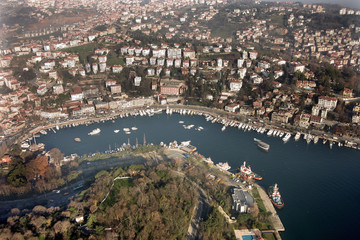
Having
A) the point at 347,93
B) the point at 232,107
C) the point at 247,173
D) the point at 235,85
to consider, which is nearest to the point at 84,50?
the point at 235,85

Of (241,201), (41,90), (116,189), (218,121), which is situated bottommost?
(218,121)

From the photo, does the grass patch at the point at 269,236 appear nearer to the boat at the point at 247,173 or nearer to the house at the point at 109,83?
the boat at the point at 247,173

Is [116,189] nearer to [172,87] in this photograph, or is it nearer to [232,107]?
[232,107]

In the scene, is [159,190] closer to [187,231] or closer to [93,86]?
[187,231]

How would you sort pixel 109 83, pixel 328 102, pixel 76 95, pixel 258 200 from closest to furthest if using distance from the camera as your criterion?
pixel 258 200, pixel 328 102, pixel 76 95, pixel 109 83

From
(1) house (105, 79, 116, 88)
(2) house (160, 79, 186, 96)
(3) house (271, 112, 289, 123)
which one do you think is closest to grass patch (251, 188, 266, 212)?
(3) house (271, 112, 289, 123)
